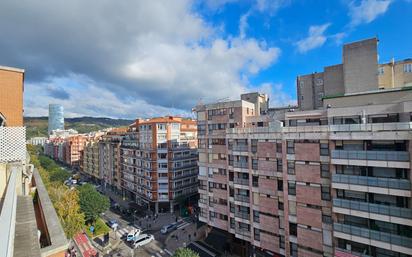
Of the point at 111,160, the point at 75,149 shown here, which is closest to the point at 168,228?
the point at 111,160

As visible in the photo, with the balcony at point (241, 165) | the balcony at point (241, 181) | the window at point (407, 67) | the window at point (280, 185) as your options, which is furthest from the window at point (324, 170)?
the window at point (407, 67)

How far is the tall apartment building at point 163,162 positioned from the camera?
56.4 meters

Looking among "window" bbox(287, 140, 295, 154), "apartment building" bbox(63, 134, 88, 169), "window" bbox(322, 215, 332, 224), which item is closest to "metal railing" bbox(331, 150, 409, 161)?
"window" bbox(287, 140, 295, 154)

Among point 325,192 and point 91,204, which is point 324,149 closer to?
point 325,192

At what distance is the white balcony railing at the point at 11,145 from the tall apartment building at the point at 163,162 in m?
42.0

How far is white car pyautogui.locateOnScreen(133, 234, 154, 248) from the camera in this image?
4081 cm

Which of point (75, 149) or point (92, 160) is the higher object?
point (75, 149)

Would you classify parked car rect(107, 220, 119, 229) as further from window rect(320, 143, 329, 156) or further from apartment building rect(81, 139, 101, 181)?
window rect(320, 143, 329, 156)

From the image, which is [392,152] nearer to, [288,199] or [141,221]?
[288,199]

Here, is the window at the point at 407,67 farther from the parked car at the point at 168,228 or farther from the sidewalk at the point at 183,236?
the parked car at the point at 168,228

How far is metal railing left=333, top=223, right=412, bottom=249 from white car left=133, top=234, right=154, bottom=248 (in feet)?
107

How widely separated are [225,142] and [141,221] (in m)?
31.0

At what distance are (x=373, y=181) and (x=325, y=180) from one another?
4.32 m

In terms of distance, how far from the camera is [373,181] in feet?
70.9
